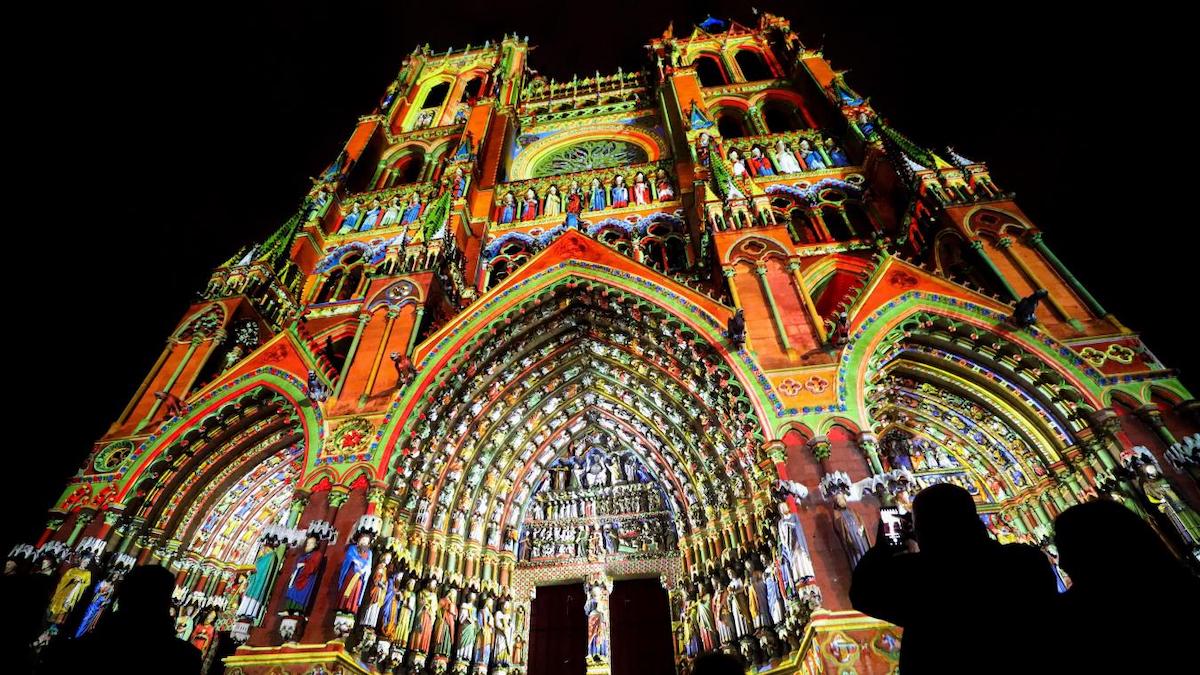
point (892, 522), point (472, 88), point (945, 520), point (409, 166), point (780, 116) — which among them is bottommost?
point (945, 520)

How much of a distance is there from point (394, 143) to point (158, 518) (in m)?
16.3

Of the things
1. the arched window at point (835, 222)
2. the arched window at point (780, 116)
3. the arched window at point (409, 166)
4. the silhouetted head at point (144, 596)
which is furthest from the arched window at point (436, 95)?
the silhouetted head at point (144, 596)

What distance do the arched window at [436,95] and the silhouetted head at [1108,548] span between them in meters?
27.7

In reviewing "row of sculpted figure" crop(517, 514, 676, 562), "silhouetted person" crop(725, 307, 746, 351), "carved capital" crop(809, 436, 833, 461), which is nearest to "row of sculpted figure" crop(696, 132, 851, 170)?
"silhouetted person" crop(725, 307, 746, 351)

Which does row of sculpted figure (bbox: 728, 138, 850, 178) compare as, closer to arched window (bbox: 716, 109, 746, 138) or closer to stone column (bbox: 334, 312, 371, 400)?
arched window (bbox: 716, 109, 746, 138)

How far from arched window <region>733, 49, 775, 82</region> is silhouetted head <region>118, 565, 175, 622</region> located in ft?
78.5

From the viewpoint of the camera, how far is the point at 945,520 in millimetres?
1962

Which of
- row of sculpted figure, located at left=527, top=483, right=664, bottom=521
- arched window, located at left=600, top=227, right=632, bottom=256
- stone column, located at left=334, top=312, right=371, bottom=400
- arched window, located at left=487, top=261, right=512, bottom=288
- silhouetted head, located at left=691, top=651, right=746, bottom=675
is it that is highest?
arched window, located at left=600, top=227, right=632, bottom=256

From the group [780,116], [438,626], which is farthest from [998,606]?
[780,116]

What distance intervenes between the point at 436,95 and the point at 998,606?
95.7ft

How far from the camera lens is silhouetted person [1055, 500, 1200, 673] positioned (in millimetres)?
1462

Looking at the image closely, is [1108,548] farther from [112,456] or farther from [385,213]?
[385,213]

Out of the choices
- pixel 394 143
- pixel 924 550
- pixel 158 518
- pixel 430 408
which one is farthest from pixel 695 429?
pixel 394 143

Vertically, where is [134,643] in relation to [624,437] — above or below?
below
